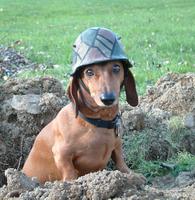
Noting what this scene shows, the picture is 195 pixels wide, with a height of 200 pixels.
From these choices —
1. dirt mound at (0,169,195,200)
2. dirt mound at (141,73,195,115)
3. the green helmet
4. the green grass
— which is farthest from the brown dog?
the green grass

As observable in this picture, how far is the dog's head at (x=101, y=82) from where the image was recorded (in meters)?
3.61

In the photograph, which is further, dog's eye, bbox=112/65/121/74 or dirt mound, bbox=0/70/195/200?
dirt mound, bbox=0/70/195/200

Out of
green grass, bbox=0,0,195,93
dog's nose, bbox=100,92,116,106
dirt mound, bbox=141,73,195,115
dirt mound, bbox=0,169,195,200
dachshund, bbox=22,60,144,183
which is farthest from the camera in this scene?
green grass, bbox=0,0,195,93

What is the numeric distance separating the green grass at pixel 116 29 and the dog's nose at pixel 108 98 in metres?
3.60

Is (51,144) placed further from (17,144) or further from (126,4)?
(126,4)

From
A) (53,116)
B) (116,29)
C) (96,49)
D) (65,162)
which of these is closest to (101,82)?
(96,49)

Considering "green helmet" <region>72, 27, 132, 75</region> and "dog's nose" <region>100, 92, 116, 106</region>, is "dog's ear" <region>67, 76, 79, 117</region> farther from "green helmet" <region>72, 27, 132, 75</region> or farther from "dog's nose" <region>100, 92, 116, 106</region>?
"dog's nose" <region>100, 92, 116, 106</region>

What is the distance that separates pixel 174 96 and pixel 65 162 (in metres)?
2.05

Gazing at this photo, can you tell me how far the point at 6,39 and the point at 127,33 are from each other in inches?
96.2

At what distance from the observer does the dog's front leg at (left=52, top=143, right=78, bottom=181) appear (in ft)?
13.0

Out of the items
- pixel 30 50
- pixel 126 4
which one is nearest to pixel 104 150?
pixel 30 50

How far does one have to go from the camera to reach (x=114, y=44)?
3.83 meters

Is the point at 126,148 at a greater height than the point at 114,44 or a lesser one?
lesser

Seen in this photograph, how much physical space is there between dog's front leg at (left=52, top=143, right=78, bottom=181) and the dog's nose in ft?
1.67
